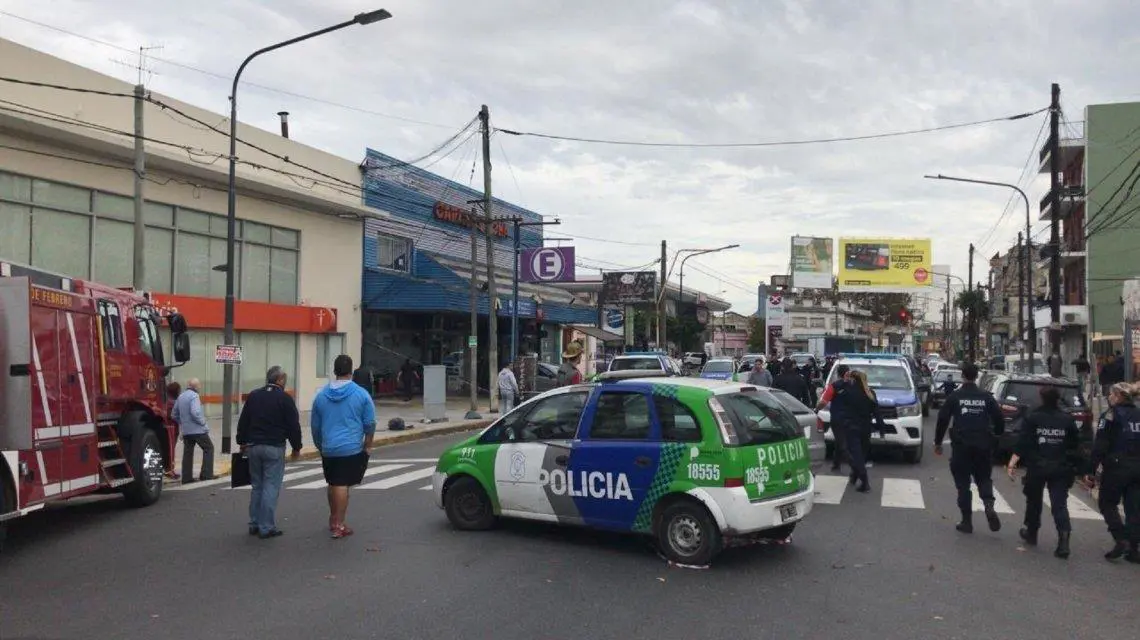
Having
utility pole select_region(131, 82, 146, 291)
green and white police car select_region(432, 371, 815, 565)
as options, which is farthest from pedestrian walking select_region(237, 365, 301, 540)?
utility pole select_region(131, 82, 146, 291)

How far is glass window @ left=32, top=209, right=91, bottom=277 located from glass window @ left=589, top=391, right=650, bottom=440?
51.3ft

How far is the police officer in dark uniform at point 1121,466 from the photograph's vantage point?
8242mm

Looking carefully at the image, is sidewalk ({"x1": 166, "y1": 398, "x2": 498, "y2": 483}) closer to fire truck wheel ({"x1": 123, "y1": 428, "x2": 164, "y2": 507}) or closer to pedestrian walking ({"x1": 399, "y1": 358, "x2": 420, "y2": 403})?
pedestrian walking ({"x1": 399, "y1": 358, "x2": 420, "y2": 403})

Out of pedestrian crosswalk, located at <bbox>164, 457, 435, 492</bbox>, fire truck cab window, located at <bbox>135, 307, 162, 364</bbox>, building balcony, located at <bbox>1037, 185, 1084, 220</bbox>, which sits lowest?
pedestrian crosswalk, located at <bbox>164, 457, 435, 492</bbox>

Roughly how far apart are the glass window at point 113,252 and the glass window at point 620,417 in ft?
52.5

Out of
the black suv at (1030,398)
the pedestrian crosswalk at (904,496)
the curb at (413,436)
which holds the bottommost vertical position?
the curb at (413,436)

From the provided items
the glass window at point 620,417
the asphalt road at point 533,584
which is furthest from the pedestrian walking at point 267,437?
the glass window at point 620,417

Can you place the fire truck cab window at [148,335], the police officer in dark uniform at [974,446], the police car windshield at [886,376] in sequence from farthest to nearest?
the police car windshield at [886,376] < the fire truck cab window at [148,335] < the police officer in dark uniform at [974,446]

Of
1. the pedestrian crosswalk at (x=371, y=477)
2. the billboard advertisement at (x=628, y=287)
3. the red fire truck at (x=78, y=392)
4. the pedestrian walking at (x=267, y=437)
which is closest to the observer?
the red fire truck at (x=78, y=392)

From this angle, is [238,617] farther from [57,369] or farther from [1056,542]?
[1056,542]

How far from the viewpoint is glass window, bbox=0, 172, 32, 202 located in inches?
734

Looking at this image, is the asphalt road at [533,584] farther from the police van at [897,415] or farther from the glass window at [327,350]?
the glass window at [327,350]

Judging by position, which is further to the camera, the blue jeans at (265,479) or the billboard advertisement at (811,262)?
the billboard advertisement at (811,262)

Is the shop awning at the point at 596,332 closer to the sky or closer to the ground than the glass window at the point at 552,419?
closer to the sky
